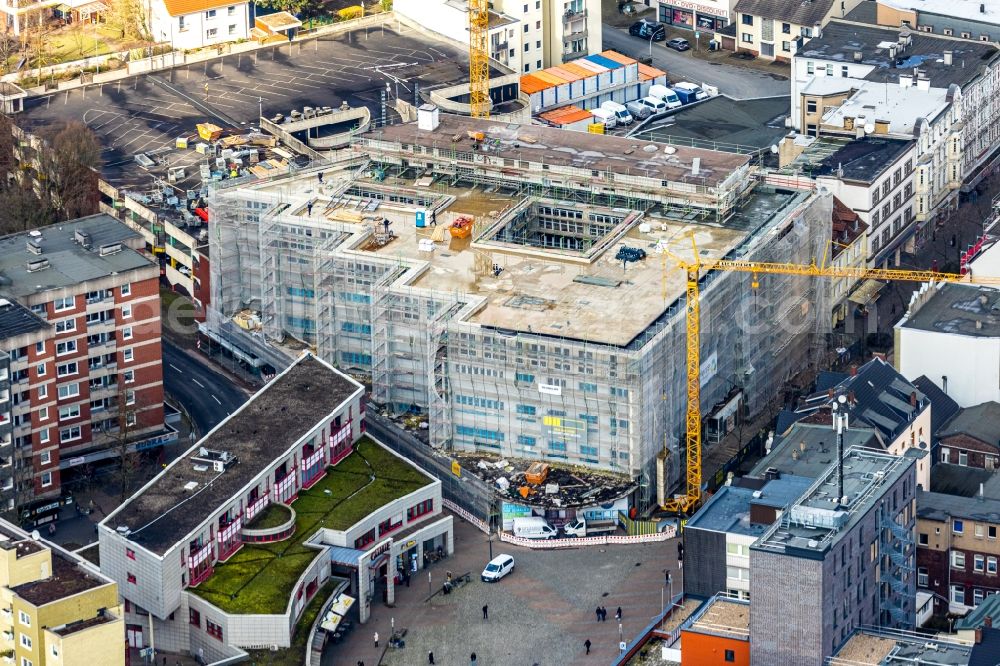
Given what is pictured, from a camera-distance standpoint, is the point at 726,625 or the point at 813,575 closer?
the point at 813,575

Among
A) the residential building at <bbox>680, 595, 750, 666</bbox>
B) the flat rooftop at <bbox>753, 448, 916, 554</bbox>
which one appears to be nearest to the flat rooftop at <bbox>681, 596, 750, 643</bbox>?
the residential building at <bbox>680, 595, 750, 666</bbox>

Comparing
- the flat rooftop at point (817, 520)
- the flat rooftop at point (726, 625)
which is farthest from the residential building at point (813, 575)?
the flat rooftop at point (726, 625)

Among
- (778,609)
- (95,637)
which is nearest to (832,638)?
(778,609)

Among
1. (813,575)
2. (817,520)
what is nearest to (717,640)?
(813,575)

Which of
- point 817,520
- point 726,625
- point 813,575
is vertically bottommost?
point 726,625

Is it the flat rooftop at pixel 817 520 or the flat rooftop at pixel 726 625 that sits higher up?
the flat rooftop at pixel 817 520

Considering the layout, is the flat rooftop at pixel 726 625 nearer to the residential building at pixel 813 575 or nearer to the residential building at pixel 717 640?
the residential building at pixel 717 640

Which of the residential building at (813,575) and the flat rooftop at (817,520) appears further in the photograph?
the flat rooftop at (817,520)

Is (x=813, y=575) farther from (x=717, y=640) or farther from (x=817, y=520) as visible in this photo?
(x=717, y=640)
